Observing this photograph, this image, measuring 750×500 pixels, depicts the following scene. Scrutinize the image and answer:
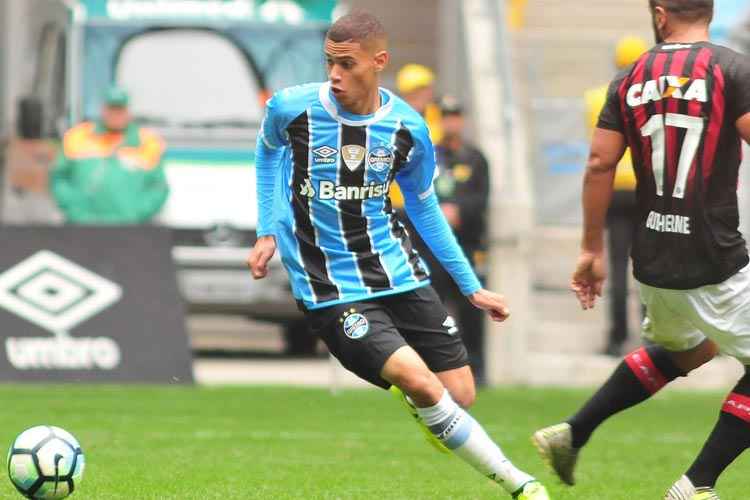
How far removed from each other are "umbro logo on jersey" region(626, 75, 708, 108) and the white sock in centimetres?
142

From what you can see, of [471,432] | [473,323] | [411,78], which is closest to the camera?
[471,432]

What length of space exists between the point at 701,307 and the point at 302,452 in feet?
10.6

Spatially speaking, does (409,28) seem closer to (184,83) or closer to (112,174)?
(184,83)

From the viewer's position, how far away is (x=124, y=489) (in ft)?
26.8

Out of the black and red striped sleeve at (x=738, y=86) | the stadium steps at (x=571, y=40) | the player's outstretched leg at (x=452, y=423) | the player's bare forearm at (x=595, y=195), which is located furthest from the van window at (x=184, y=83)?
the black and red striped sleeve at (x=738, y=86)

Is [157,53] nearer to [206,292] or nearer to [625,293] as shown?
[206,292]

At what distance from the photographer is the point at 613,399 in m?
8.24

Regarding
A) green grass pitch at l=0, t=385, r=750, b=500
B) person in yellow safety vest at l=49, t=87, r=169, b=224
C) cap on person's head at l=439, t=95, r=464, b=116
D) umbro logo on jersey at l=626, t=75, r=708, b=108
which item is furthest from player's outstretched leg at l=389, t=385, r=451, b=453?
person in yellow safety vest at l=49, t=87, r=169, b=224

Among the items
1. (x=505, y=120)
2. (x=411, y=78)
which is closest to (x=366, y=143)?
(x=411, y=78)

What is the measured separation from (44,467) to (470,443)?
5.47ft

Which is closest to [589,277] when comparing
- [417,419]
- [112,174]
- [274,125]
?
[417,419]

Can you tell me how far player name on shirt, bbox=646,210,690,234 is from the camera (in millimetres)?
7398

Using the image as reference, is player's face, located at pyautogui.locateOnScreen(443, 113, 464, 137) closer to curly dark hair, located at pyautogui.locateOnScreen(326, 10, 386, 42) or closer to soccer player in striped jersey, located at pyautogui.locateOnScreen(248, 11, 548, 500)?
soccer player in striped jersey, located at pyautogui.locateOnScreen(248, 11, 548, 500)

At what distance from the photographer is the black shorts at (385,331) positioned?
735 centimetres
